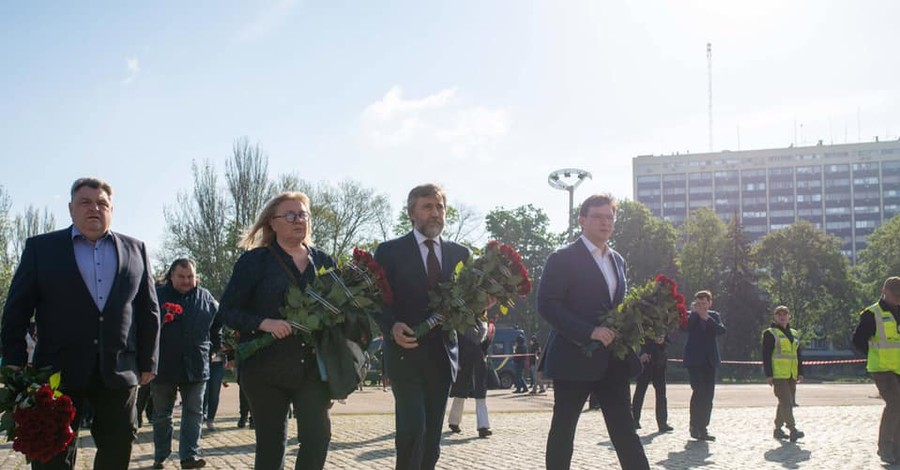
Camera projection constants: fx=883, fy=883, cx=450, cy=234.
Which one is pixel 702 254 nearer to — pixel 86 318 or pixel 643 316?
pixel 643 316

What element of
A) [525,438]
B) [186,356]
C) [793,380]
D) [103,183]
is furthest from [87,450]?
[793,380]

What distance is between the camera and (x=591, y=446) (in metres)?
11.0

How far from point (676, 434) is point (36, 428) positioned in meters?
10.2

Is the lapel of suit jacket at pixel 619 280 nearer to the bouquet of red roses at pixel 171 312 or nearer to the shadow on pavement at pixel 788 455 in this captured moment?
the shadow on pavement at pixel 788 455

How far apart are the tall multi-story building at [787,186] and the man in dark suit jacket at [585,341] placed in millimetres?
144463

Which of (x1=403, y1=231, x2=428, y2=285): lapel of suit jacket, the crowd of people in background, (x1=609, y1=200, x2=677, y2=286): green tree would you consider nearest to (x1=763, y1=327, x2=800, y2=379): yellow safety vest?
the crowd of people in background

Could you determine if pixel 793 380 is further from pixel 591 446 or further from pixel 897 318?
pixel 591 446

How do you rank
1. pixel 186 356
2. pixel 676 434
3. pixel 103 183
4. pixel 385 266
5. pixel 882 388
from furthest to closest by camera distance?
pixel 676 434 < pixel 882 388 < pixel 186 356 < pixel 385 266 < pixel 103 183

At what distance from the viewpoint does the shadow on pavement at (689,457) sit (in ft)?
30.7

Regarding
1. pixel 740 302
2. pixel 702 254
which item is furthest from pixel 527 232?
pixel 740 302

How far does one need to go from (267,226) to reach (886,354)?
779cm

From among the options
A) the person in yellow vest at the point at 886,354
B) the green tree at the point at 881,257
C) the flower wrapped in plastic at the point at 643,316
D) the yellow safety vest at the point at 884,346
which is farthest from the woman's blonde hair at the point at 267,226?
the green tree at the point at 881,257

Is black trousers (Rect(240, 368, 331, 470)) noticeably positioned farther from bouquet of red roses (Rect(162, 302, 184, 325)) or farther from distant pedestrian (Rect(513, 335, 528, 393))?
distant pedestrian (Rect(513, 335, 528, 393))

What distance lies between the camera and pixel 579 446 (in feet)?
35.9
